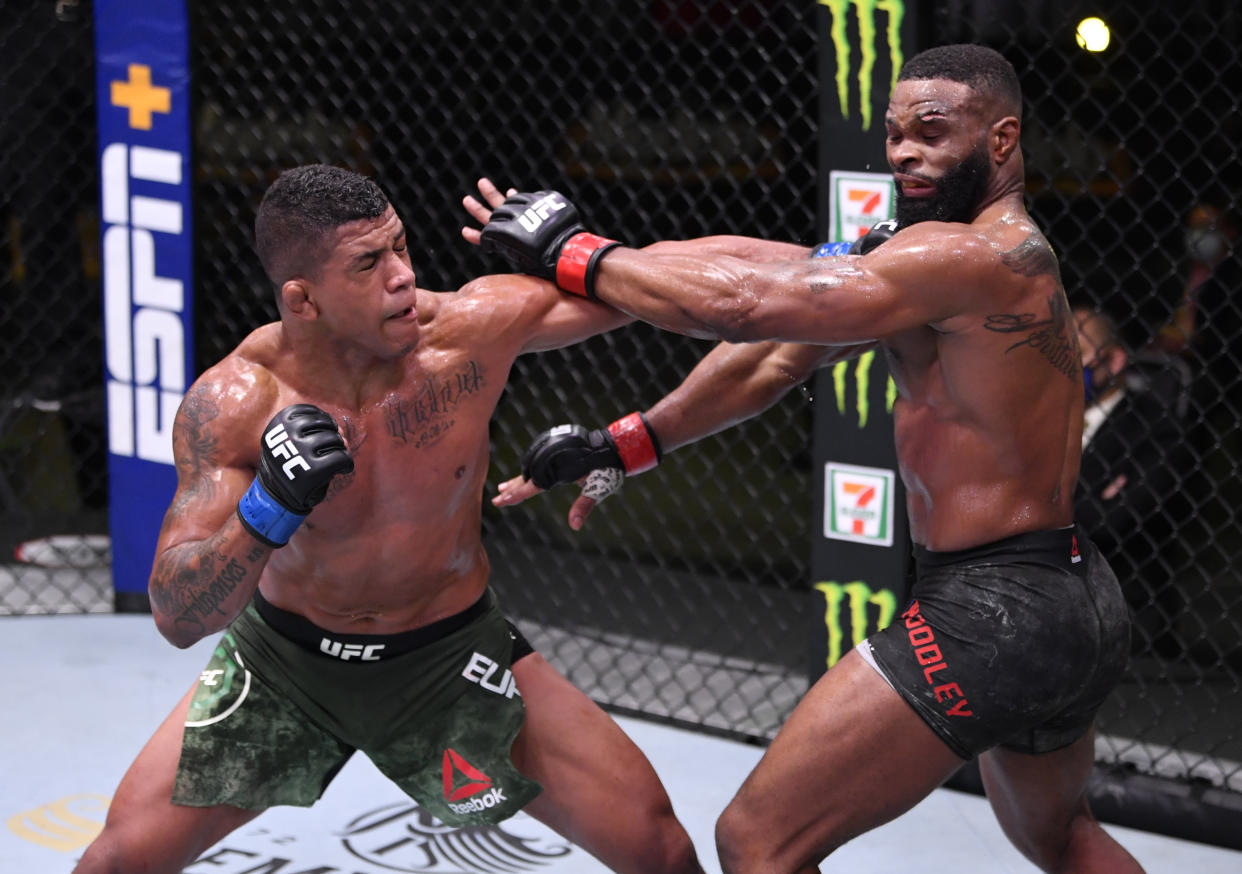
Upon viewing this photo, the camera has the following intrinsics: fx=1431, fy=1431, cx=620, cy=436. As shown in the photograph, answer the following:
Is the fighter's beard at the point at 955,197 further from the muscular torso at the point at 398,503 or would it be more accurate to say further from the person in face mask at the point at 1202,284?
the person in face mask at the point at 1202,284

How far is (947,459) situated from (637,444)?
614 mm

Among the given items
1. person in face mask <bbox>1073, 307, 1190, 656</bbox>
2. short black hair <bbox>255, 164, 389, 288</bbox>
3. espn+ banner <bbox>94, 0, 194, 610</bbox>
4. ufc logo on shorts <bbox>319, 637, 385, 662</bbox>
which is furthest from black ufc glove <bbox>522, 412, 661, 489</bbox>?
espn+ banner <bbox>94, 0, 194, 610</bbox>

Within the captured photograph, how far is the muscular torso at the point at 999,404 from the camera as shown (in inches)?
79.3

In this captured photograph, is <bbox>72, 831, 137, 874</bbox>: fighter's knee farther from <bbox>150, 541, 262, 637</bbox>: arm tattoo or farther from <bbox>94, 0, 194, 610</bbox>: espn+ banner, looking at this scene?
<bbox>94, 0, 194, 610</bbox>: espn+ banner

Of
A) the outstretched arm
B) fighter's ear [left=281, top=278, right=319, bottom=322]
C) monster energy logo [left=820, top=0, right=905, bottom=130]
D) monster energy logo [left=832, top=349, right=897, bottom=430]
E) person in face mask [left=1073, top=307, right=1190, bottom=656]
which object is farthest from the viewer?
person in face mask [left=1073, top=307, right=1190, bottom=656]

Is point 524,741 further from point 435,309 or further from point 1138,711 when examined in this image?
point 1138,711

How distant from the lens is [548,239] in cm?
222

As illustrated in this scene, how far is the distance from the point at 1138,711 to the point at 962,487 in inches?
78.3

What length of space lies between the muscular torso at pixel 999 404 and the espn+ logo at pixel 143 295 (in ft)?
9.18

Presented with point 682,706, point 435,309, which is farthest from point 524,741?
point 682,706

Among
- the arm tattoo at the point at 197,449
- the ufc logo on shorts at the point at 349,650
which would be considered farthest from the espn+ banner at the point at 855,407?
the arm tattoo at the point at 197,449

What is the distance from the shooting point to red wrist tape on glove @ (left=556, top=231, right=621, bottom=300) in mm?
2178

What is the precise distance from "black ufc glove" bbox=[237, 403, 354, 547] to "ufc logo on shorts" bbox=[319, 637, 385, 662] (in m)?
0.30

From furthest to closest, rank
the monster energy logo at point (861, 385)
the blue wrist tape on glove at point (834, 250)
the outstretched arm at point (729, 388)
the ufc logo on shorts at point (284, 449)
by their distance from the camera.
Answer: the monster energy logo at point (861, 385) < the outstretched arm at point (729, 388) < the blue wrist tape on glove at point (834, 250) < the ufc logo on shorts at point (284, 449)
